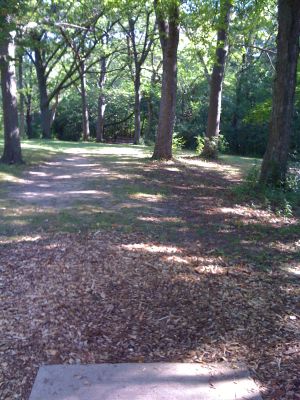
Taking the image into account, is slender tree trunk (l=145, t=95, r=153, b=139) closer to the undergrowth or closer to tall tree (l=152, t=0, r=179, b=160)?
tall tree (l=152, t=0, r=179, b=160)

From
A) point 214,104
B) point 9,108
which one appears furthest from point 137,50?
point 9,108

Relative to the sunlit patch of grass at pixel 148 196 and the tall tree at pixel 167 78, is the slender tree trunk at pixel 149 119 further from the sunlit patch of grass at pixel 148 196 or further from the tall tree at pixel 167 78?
the sunlit patch of grass at pixel 148 196

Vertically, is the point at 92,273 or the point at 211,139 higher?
the point at 211,139

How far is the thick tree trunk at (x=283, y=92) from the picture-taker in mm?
8242

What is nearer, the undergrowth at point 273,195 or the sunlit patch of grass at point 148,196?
the undergrowth at point 273,195

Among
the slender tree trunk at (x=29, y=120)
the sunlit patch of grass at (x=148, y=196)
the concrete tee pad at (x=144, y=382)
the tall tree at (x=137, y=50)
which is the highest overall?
the tall tree at (x=137, y=50)

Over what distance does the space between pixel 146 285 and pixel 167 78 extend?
30.4ft

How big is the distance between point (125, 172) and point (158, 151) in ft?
7.55

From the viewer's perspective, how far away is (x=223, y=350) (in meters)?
3.44

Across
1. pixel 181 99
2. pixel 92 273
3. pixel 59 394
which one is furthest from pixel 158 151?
pixel 181 99

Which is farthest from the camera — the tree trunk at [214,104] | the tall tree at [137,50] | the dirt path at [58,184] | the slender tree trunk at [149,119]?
the slender tree trunk at [149,119]

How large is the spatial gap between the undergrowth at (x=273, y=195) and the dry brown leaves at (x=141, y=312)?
9.32ft

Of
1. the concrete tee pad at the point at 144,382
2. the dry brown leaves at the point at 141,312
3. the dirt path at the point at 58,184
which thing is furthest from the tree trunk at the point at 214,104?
the concrete tee pad at the point at 144,382

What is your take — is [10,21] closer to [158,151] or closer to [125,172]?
[125,172]
